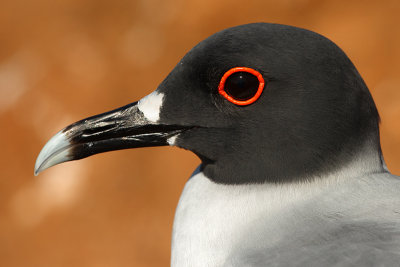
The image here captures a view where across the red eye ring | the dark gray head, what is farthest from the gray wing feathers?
the red eye ring

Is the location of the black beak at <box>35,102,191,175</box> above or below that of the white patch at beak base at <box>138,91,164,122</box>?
below

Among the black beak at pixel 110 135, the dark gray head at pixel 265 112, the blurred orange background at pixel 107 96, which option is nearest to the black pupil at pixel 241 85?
the dark gray head at pixel 265 112

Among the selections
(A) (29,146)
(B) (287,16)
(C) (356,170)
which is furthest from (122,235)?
(C) (356,170)

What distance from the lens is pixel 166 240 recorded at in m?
3.12

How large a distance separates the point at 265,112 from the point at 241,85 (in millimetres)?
72

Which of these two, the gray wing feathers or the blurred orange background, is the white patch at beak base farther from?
the blurred orange background

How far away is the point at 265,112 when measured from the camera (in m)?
0.96

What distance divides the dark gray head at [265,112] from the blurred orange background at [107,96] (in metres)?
2.07

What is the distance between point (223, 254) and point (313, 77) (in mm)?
366

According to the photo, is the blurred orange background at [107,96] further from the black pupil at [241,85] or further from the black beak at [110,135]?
the black pupil at [241,85]

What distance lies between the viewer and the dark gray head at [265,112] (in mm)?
929

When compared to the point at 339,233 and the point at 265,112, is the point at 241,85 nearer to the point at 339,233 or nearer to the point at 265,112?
the point at 265,112

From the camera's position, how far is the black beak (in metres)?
1.04

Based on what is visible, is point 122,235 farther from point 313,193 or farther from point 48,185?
point 313,193
